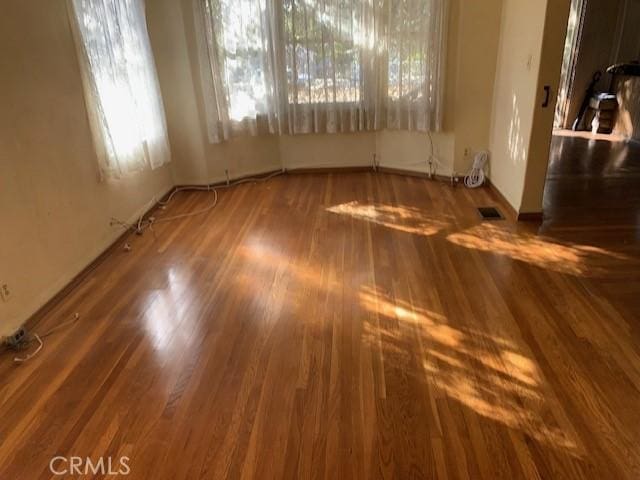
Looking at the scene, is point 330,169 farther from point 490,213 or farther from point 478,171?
point 490,213

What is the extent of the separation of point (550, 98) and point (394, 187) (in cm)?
163

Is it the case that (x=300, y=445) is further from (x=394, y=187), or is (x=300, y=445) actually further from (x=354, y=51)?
(x=354, y=51)

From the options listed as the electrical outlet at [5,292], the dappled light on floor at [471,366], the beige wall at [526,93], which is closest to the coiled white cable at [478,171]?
the beige wall at [526,93]

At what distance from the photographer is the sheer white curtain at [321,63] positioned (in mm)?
4051

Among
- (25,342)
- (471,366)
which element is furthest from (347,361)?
(25,342)

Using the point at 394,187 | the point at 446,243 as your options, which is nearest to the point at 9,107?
the point at 446,243

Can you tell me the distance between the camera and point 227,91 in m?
4.26

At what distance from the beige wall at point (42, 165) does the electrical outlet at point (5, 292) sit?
0.02 m

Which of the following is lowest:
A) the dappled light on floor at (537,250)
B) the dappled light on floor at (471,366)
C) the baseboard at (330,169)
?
the dappled light on floor at (471,366)

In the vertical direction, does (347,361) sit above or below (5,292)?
below

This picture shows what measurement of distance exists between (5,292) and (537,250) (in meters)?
3.12

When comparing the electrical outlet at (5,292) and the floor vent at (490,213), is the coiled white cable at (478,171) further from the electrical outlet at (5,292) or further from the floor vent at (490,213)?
the electrical outlet at (5,292)

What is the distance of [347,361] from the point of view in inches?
80.6

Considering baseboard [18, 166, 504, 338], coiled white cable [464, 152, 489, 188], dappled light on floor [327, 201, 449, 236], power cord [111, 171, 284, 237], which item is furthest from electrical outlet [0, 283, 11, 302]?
coiled white cable [464, 152, 489, 188]
